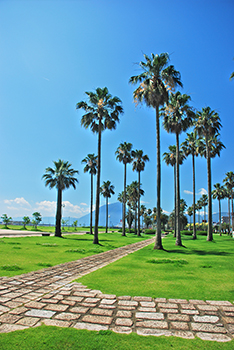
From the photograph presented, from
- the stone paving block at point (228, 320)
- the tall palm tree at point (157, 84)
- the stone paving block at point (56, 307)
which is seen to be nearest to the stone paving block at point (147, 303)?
the stone paving block at point (228, 320)

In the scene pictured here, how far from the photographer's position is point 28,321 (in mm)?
4949

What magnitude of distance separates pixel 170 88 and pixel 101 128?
9089 mm

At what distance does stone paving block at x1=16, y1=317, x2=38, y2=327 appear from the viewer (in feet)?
15.8

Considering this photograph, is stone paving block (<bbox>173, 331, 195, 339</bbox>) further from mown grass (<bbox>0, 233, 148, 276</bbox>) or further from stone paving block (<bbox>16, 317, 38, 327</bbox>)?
mown grass (<bbox>0, 233, 148, 276</bbox>)

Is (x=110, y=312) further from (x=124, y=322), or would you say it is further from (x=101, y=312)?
(x=124, y=322)

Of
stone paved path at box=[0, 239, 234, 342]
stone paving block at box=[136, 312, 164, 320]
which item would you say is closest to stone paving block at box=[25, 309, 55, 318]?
stone paved path at box=[0, 239, 234, 342]

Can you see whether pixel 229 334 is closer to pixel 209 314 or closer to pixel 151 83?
pixel 209 314

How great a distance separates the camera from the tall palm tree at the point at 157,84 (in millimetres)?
21234

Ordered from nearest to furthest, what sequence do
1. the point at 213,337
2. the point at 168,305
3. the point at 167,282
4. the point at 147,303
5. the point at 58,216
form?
1. the point at 213,337
2. the point at 168,305
3. the point at 147,303
4. the point at 167,282
5. the point at 58,216

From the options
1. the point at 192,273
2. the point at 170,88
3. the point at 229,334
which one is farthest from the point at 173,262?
the point at 170,88

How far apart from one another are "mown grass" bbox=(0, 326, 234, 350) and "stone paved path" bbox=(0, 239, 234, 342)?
225 mm

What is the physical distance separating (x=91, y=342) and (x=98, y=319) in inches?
39.9

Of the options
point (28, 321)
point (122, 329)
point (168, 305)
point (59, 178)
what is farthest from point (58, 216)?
point (122, 329)

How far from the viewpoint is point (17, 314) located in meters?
5.30
